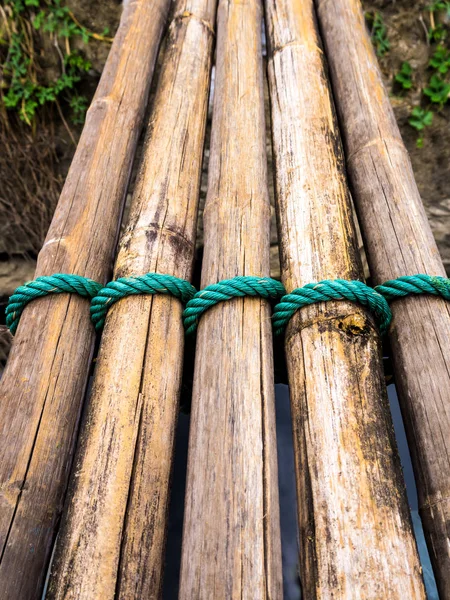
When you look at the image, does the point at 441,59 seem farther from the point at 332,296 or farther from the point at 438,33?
the point at 332,296

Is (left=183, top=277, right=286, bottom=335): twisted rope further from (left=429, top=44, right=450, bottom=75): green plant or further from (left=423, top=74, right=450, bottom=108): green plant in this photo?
(left=429, top=44, right=450, bottom=75): green plant

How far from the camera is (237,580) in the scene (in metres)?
1.18

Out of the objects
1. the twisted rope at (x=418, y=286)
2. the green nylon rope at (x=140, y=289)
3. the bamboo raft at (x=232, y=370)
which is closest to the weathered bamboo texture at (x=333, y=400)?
the bamboo raft at (x=232, y=370)

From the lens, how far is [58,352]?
5.48ft

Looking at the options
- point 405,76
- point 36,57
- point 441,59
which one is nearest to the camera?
point 441,59

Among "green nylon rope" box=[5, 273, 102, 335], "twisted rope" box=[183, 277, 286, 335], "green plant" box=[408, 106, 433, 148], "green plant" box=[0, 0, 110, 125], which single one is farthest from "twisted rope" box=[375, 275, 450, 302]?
"green plant" box=[0, 0, 110, 125]

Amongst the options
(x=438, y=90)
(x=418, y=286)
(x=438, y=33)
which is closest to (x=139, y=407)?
(x=418, y=286)

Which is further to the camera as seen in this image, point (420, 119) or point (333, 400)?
point (420, 119)

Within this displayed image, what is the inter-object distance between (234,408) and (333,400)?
0.28m

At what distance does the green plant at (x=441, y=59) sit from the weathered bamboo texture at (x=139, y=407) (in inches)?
93.1

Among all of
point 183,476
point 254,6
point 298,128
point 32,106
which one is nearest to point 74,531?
point 183,476

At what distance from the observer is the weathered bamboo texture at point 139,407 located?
1.26 m

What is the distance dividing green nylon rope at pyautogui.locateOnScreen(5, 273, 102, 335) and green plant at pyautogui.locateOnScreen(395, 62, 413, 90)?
312 cm

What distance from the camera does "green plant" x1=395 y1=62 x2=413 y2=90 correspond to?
3803 mm
